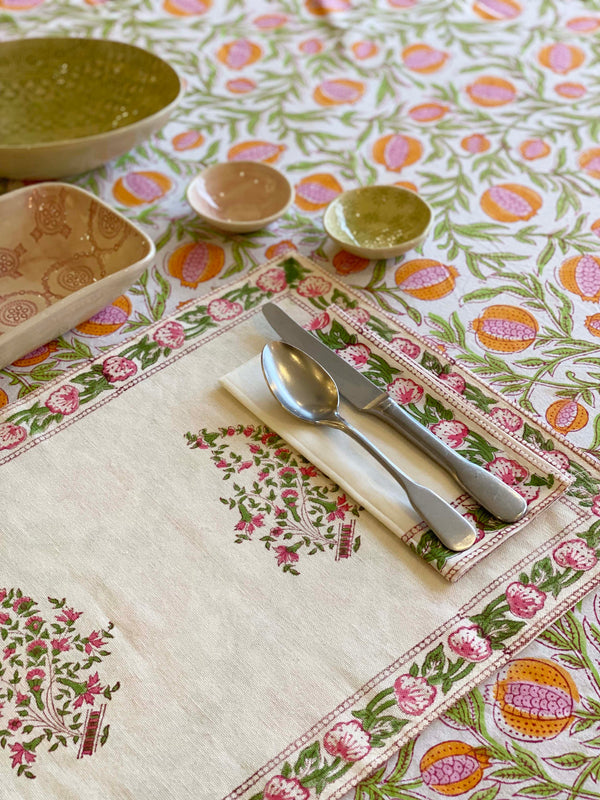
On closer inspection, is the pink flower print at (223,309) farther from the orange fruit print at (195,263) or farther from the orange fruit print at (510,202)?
the orange fruit print at (510,202)

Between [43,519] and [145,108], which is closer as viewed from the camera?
[43,519]

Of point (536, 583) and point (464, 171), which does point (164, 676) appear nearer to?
point (536, 583)

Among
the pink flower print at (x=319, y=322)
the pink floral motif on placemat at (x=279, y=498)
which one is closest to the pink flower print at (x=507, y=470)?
the pink floral motif on placemat at (x=279, y=498)

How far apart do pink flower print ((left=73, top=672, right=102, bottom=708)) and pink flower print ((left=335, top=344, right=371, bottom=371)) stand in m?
0.35

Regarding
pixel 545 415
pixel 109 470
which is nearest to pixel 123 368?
pixel 109 470

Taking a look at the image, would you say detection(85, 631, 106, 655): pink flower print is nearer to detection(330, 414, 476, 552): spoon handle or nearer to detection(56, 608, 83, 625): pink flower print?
detection(56, 608, 83, 625): pink flower print

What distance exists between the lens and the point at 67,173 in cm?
96

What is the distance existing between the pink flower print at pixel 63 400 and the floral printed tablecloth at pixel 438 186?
2 centimetres

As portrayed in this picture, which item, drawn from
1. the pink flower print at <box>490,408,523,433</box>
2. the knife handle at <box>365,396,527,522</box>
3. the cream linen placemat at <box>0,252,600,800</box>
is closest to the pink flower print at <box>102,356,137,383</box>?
the cream linen placemat at <box>0,252,600,800</box>

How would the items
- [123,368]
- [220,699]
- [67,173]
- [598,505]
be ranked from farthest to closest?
Answer: 1. [67,173]
2. [123,368]
3. [598,505]
4. [220,699]

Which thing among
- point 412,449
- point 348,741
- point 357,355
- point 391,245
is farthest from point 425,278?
point 348,741

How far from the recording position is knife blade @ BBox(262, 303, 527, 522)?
64cm

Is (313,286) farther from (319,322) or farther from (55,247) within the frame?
(55,247)

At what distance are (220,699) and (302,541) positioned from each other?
0.45 feet
